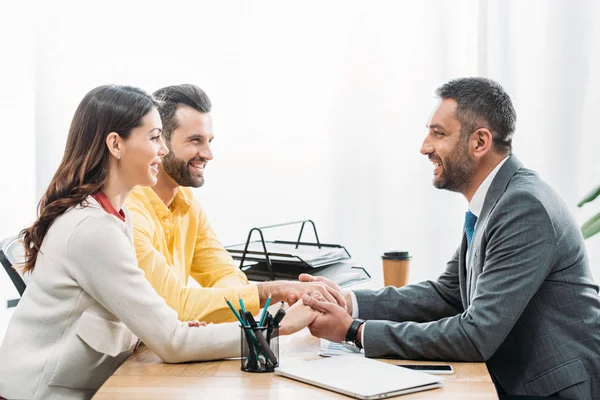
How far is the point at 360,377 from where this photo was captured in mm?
1450

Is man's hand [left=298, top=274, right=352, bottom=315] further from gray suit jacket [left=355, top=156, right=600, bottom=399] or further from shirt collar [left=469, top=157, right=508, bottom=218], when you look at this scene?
shirt collar [left=469, top=157, right=508, bottom=218]

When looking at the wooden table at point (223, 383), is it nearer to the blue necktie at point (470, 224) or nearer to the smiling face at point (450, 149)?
the blue necktie at point (470, 224)

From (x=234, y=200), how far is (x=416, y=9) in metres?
1.13

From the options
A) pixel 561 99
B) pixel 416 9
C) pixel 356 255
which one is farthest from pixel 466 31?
pixel 356 255

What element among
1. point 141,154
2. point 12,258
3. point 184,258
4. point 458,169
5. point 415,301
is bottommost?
point 415,301

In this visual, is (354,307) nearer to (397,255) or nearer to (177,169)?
(397,255)

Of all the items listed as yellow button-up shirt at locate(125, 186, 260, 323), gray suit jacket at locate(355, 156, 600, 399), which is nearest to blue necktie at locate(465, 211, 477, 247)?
gray suit jacket at locate(355, 156, 600, 399)

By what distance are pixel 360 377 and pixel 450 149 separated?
30.3 inches

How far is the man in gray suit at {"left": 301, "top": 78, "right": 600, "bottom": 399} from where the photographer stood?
165cm

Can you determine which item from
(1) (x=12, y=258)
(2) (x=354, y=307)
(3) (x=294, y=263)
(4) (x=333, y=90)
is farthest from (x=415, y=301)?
(4) (x=333, y=90)

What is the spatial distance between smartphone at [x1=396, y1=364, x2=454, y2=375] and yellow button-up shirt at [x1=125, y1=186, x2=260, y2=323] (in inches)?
Answer: 19.9

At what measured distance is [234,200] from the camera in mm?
3361

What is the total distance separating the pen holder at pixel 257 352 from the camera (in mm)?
1525

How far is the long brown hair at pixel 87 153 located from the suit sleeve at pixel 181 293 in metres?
0.27
